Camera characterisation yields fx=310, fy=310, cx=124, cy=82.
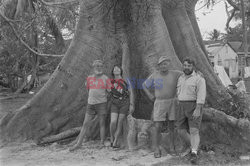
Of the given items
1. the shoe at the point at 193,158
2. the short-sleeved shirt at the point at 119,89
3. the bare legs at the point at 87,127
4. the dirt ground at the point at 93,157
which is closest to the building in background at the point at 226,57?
the short-sleeved shirt at the point at 119,89

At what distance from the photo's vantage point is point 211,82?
22.2 feet

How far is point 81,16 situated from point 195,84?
3.52m

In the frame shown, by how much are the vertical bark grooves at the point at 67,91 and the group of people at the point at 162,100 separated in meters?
0.86

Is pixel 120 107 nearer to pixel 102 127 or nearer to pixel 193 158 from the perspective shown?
pixel 102 127

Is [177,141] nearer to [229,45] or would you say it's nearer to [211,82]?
[211,82]

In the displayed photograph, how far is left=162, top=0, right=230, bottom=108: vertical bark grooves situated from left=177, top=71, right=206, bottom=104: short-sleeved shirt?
5.31 feet

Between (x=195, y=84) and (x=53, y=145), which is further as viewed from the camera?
(x=53, y=145)

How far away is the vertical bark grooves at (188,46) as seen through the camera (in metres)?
6.61

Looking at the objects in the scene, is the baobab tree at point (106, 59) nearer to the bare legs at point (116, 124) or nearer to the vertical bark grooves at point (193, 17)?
the bare legs at point (116, 124)

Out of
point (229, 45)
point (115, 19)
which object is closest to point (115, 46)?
point (115, 19)

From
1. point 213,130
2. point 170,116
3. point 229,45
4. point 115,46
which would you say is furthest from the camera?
point 229,45

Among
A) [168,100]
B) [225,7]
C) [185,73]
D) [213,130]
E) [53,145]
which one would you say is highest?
[225,7]

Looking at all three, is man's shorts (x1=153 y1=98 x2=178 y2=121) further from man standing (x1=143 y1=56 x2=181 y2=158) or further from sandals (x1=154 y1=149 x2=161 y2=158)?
sandals (x1=154 y1=149 x2=161 y2=158)

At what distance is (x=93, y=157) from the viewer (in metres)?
5.46
